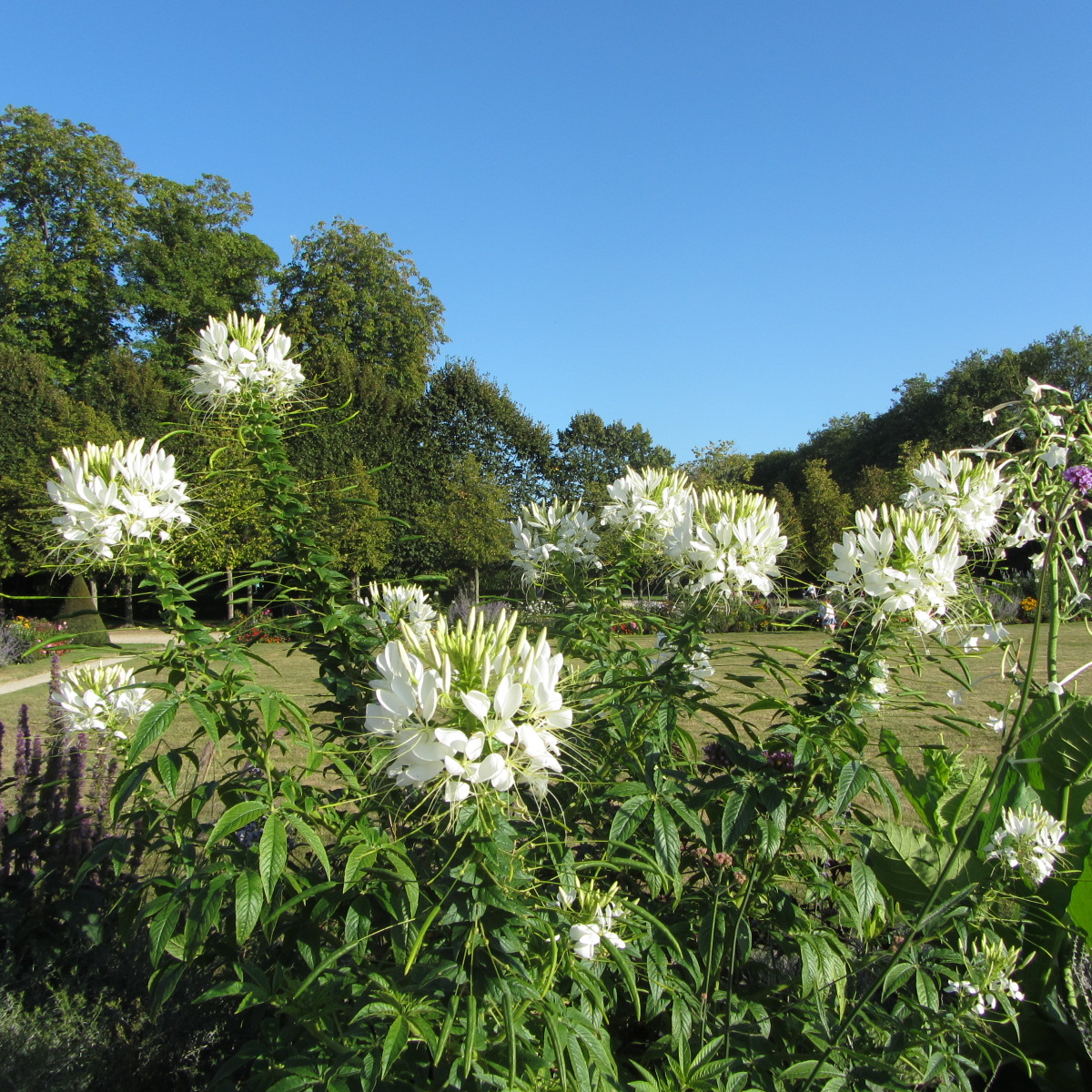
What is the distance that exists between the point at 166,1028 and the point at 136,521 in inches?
58.1

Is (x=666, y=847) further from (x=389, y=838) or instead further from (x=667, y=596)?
(x=667, y=596)

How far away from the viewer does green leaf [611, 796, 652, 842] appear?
5.16 ft

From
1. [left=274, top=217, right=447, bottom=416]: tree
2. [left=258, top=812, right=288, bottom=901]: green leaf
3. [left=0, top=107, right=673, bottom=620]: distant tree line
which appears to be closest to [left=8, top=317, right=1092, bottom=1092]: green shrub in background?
[left=258, top=812, right=288, bottom=901]: green leaf

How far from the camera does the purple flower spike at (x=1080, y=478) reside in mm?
1599

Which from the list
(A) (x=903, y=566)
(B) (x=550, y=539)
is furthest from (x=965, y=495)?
(B) (x=550, y=539)

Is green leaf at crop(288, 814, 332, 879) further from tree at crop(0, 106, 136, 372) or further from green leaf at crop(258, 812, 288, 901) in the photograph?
tree at crop(0, 106, 136, 372)

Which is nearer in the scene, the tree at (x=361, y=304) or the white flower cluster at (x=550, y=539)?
the white flower cluster at (x=550, y=539)

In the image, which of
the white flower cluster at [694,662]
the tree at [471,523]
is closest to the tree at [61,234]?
the tree at [471,523]

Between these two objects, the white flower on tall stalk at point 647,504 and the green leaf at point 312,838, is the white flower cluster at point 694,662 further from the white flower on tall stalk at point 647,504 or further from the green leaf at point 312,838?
the green leaf at point 312,838

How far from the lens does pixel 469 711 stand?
1.16 metres

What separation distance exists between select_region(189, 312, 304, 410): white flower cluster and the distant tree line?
16391mm

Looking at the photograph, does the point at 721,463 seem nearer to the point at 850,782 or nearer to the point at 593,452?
the point at 593,452

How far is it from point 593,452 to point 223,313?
15.2 meters

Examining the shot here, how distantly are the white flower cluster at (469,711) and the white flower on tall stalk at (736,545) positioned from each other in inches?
28.1
